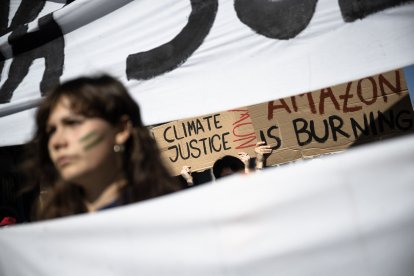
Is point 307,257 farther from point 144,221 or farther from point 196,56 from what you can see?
point 196,56

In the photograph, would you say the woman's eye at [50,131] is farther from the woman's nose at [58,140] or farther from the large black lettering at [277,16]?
the large black lettering at [277,16]

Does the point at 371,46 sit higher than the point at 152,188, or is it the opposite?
the point at 371,46

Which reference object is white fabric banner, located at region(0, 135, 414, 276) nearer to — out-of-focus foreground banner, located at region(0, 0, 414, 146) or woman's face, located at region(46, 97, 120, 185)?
woman's face, located at region(46, 97, 120, 185)

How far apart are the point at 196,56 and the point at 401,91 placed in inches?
63.7

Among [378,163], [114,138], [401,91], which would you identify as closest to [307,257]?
[378,163]

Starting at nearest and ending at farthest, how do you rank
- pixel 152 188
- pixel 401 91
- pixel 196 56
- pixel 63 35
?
pixel 152 188
pixel 196 56
pixel 63 35
pixel 401 91

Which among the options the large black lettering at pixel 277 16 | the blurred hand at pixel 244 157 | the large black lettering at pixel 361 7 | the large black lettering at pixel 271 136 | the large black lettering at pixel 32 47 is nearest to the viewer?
the large black lettering at pixel 361 7

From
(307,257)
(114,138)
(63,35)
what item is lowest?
(307,257)

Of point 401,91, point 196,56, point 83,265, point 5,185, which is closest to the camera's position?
point 83,265

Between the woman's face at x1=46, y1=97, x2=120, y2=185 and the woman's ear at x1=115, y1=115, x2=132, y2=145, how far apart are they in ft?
0.06

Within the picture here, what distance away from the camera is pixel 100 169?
812 millimetres

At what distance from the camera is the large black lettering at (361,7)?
0.89 meters

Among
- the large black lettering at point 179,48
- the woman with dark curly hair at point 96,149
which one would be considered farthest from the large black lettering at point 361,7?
the woman with dark curly hair at point 96,149

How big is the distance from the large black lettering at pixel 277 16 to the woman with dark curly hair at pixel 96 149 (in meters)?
0.49
